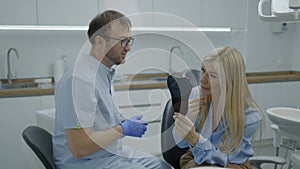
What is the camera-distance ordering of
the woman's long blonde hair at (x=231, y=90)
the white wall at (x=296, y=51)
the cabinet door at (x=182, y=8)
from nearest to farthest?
the woman's long blonde hair at (x=231, y=90) < the cabinet door at (x=182, y=8) < the white wall at (x=296, y=51)

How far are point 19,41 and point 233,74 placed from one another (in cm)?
231

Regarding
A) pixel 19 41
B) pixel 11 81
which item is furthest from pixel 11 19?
pixel 11 81

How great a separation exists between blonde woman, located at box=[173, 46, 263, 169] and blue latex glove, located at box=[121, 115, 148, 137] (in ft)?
0.55

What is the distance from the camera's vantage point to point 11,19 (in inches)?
108

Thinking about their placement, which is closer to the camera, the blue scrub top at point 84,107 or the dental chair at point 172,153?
the blue scrub top at point 84,107

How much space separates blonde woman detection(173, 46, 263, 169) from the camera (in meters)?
1.30

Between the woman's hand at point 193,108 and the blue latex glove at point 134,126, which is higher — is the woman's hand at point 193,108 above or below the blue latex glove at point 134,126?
above

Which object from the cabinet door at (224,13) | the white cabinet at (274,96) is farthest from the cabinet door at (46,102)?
the white cabinet at (274,96)

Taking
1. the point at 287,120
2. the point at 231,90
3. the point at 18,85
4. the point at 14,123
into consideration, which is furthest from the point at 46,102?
the point at 287,120

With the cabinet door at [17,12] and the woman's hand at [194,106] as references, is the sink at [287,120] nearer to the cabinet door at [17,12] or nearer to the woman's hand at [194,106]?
the woman's hand at [194,106]

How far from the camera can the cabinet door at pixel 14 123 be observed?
253 centimetres

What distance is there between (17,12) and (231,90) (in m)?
2.15

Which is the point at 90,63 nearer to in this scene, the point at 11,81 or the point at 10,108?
the point at 10,108

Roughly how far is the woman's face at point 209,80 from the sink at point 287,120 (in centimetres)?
35
